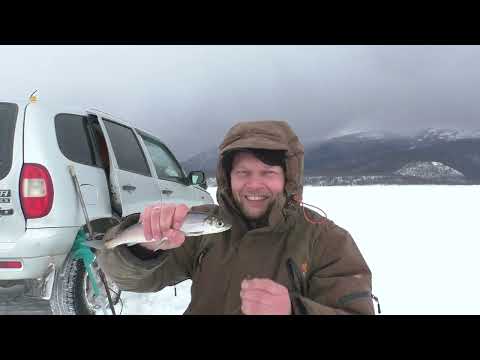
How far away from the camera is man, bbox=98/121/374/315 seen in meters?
1.81

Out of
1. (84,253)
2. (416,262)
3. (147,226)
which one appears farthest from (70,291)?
(416,262)

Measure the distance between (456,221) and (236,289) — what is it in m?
12.1

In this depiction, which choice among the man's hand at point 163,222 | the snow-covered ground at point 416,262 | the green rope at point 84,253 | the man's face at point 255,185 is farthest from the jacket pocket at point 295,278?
the snow-covered ground at point 416,262

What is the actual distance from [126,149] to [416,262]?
5.46 m

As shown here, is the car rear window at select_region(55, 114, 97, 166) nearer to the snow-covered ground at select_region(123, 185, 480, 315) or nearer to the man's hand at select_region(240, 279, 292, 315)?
the snow-covered ground at select_region(123, 185, 480, 315)

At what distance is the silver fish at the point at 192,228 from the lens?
6.56 ft

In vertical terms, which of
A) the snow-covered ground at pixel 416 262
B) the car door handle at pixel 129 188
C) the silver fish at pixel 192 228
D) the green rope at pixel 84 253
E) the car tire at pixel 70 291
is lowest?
the snow-covered ground at pixel 416 262

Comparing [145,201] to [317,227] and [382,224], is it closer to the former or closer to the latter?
[317,227]

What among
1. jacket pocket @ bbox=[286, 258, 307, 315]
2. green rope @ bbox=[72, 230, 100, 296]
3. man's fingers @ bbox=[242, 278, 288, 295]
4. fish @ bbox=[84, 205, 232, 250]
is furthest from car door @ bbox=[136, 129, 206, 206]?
man's fingers @ bbox=[242, 278, 288, 295]

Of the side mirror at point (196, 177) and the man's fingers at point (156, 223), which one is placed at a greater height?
the side mirror at point (196, 177)

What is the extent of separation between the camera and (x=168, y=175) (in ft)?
19.2

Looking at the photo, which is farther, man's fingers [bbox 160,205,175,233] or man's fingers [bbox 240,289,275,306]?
man's fingers [bbox 160,205,175,233]

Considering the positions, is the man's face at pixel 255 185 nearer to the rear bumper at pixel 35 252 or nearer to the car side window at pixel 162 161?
the rear bumper at pixel 35 252

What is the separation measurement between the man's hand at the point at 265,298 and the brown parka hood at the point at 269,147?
1.90ft
